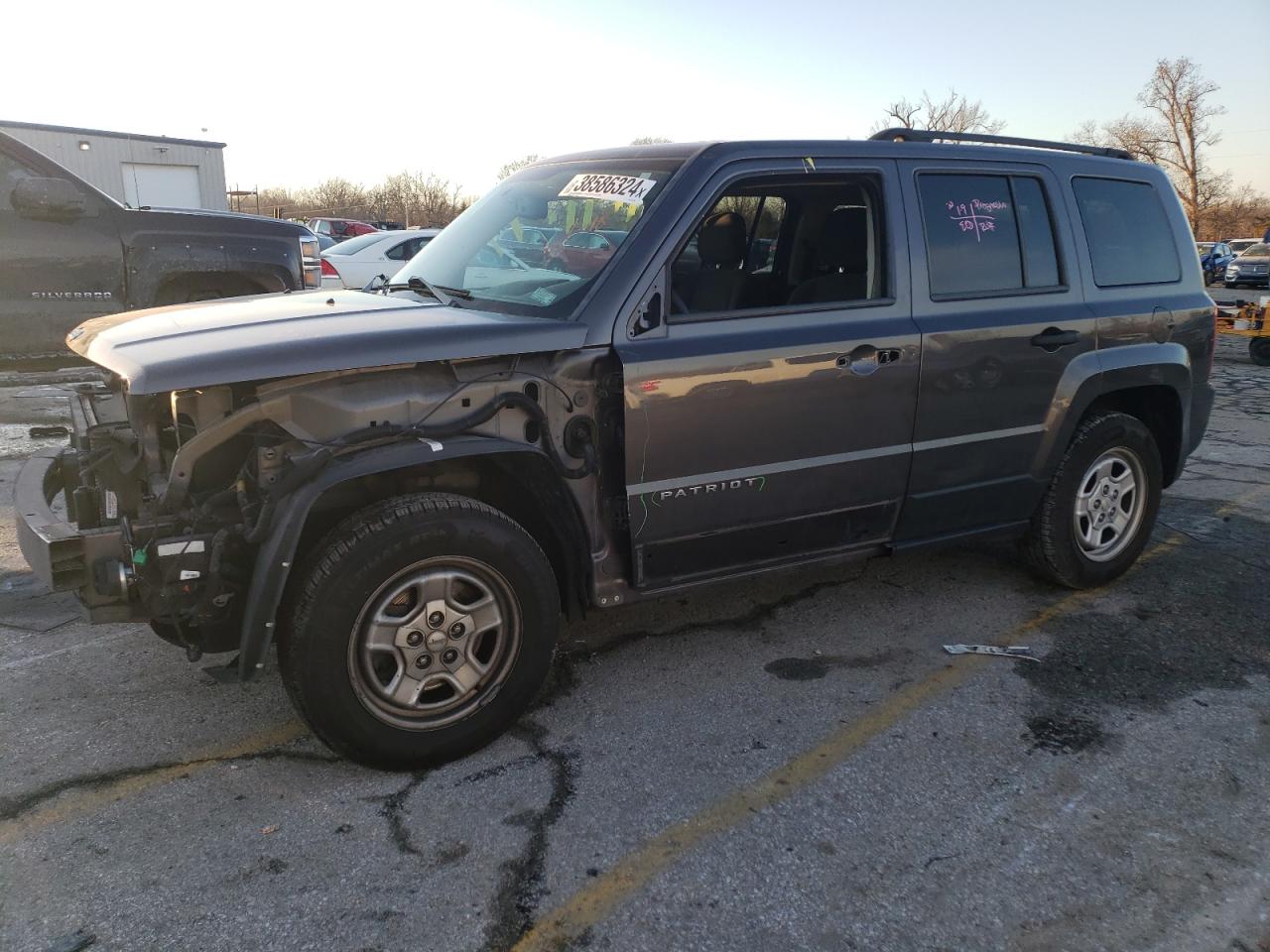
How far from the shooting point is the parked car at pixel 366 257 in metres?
12.1

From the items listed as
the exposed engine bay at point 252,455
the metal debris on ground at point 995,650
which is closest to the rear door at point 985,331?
the metal debris on ground at point 995,650

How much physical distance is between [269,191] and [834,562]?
70451mm

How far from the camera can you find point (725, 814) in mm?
2865

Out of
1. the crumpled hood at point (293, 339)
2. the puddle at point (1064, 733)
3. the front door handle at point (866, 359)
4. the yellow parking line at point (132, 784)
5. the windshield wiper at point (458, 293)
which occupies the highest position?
the windshield wiper at point (458, 293)

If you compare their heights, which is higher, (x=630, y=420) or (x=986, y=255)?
(x=986, y=255)

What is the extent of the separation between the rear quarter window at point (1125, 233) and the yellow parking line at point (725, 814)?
73.3 inches

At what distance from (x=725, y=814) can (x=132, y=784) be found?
1845 millimetres

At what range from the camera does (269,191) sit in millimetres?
66125

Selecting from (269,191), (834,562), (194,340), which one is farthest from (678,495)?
(269,191)

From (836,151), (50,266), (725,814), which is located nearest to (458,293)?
(836,151)

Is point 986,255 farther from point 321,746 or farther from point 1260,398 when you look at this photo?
point 1260,398

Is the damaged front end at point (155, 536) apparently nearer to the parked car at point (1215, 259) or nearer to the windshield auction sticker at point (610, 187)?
the windshield auction sticker at point (610, 187)

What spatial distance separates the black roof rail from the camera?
4055 millimetres

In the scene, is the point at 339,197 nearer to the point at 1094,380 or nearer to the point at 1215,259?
the point at 1215,259
